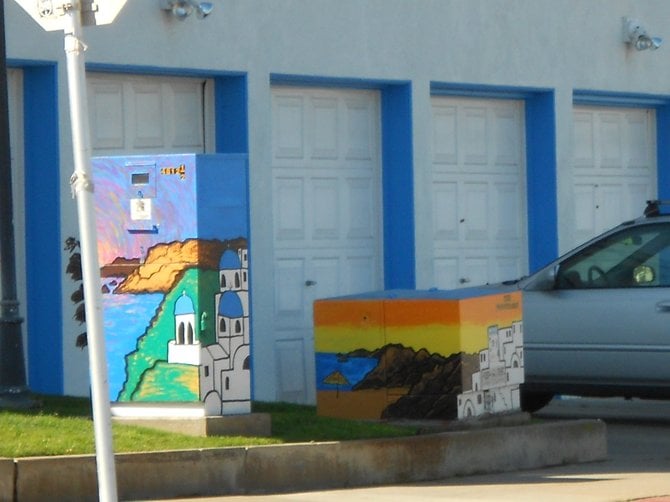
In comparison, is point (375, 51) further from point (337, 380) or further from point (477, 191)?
point (337, 380)

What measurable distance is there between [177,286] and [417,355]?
2.05 metres

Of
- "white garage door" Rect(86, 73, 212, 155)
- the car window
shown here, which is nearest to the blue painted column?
"white garage door" Rect(86, 73, 212, 155)

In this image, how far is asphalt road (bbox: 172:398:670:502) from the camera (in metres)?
9.54

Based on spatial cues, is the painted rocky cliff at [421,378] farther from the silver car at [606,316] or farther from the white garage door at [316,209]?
the white garage door at [316,209]

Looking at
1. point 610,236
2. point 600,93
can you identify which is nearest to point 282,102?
point 610,236

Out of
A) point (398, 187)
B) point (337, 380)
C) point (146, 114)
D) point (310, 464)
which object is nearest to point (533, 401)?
point (398, 187)

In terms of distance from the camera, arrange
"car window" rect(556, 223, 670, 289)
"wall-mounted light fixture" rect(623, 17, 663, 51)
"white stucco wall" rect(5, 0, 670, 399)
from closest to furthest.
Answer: "white stucco wall" rect(5, 0, 670, 399), "car window" rect(556, 223, 670, 289), "wall-mounted light fixture" rect(623, 17, 663, 51)

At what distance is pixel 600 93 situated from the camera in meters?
17.9

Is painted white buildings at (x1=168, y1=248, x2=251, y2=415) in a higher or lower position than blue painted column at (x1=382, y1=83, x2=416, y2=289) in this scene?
lower

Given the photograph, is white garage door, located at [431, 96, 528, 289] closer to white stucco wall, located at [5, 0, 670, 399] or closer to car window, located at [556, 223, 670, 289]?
white stucco wall, located at [5, 0, 670, 399]

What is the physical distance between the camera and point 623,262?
1376 centimetres

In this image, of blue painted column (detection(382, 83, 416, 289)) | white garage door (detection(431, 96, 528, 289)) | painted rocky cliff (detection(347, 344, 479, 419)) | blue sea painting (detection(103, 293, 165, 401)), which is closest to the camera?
blue sea painting (detection(103, 293, 165, 401))

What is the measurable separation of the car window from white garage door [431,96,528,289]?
2521mm

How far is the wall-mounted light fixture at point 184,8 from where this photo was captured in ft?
45.0
